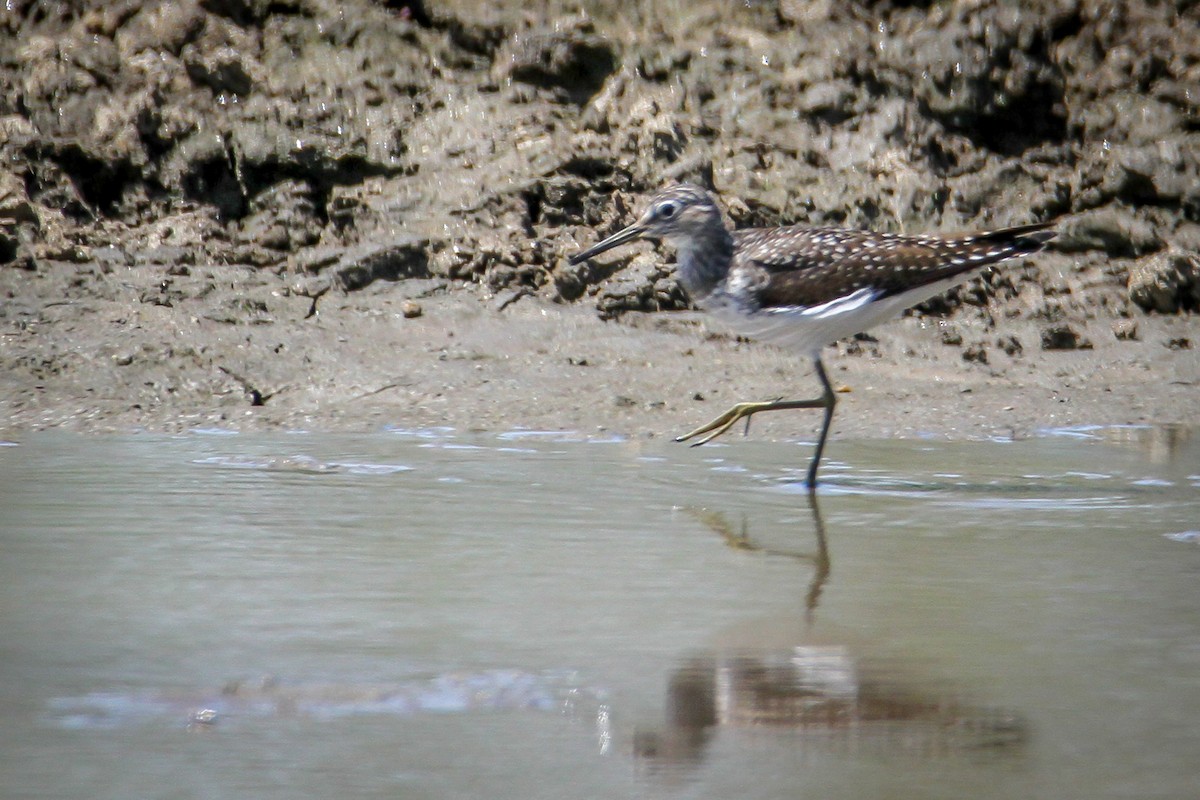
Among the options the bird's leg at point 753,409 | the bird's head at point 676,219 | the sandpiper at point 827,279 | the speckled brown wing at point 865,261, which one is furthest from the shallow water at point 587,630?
the bird's head at point 676,219

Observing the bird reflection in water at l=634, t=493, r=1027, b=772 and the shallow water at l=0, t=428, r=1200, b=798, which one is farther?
the bird reflection in water at l=634, t=493, r=1027, b=772

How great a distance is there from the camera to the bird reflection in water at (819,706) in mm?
2615

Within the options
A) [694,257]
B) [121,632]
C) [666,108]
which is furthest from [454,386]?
[121,632]

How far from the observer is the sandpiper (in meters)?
5.99

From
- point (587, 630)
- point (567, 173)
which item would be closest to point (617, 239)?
point (567, 173)

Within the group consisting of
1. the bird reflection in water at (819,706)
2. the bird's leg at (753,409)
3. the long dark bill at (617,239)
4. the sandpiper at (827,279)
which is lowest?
the bird reflection in water at (819,706)

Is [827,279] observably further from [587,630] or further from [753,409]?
[587,630]

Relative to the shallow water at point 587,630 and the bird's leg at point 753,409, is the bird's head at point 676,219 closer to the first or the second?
the bird's leg at point 753,409

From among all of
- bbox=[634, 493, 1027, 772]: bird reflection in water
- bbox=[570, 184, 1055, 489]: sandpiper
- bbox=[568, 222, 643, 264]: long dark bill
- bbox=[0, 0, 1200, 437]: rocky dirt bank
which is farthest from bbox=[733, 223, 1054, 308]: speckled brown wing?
bbox=[634, 493, 1027, 772]: bird reflection in water

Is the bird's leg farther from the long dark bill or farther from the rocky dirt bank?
the long dark bill

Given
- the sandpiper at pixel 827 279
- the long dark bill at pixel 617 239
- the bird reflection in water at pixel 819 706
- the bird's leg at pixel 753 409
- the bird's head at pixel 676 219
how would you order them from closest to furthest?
the bird reflection in water at pixel 819 706, the bird's leg at pixel 753 409, the sandpiper at pixel 827 279, the bird's head at pixel 676 219, the long dark bill at pixel 617 239

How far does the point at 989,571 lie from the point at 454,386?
323 cm

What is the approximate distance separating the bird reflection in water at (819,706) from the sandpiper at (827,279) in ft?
9.04

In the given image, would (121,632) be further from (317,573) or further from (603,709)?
(603,709)
